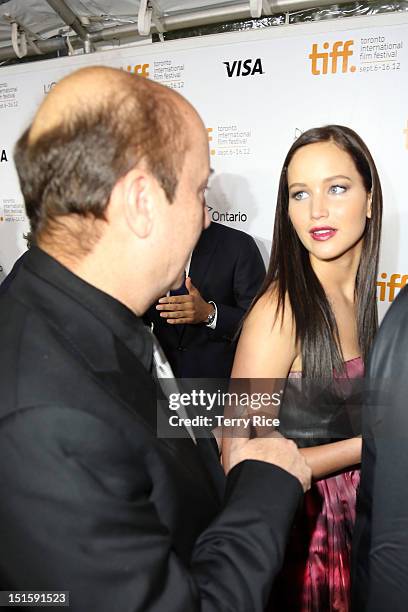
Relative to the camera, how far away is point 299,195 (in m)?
1.51

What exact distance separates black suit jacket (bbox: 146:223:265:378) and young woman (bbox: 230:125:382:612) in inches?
32.7

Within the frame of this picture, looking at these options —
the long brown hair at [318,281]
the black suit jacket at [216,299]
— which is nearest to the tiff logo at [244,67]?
the black suit jacket at [216,299]

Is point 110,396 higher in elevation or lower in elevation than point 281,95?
lower

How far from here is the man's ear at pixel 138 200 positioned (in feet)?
2.31

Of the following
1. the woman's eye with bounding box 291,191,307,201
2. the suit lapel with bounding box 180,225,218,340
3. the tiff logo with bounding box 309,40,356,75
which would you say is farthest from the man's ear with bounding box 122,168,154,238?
the tiff logo with bounding box 309,40,356,75

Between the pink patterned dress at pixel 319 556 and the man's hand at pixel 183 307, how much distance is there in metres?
0.87

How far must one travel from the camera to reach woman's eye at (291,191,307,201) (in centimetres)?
149

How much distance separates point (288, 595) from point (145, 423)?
0.91 metres

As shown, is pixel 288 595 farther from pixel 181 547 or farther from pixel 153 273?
pixel 153 273

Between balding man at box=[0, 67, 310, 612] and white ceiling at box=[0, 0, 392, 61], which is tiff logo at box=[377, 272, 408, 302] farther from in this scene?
balding man at box=[0, 67, 310, 612]

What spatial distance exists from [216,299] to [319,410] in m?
1.18

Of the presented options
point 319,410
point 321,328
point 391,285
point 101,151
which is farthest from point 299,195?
point 391,285

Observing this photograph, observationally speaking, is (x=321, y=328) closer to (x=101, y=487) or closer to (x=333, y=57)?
(x=101, y=487)

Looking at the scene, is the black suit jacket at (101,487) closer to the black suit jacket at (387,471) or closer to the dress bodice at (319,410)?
the black suit jacket at (387,471)
